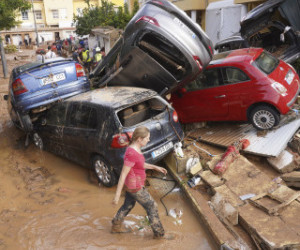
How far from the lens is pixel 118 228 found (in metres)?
4.17

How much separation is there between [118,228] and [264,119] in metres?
3.80

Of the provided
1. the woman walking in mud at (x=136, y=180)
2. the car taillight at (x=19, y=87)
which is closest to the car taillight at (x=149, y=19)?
the car taillight at (x=19, y=87)

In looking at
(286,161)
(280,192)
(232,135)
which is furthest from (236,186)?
(232,135)

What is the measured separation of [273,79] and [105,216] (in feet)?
14.1

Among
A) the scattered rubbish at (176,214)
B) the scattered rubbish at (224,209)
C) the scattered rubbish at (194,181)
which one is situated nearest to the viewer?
the scattered rubbish at (224,209)

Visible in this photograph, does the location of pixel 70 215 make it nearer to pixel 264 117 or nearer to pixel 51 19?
pixel 264 117

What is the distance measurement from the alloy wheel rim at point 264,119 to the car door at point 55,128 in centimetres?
408

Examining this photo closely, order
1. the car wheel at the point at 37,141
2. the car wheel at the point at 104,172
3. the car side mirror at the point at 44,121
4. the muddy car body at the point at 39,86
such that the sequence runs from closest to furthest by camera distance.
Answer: the car wheel at the point at 104,172
the car side mirror at the point at 44,121
the muddy car body at the point at 39,86
the car wheel at the point at 37,141

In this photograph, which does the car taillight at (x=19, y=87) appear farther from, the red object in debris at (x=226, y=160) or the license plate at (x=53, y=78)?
the red object in debris at (x=226, y=160)

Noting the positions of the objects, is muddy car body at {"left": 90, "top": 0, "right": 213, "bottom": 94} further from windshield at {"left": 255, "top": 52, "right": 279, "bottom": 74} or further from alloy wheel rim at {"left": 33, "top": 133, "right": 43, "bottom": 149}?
alloy wheel rim at {"left": 33, "top": 133, "right": 43, "bottom": 149}

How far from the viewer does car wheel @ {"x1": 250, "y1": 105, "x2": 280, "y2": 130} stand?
234 inches

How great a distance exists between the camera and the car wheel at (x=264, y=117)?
595 centimetres

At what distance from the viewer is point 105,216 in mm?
4699

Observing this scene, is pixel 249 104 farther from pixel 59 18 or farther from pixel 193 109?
pixel 59 18
